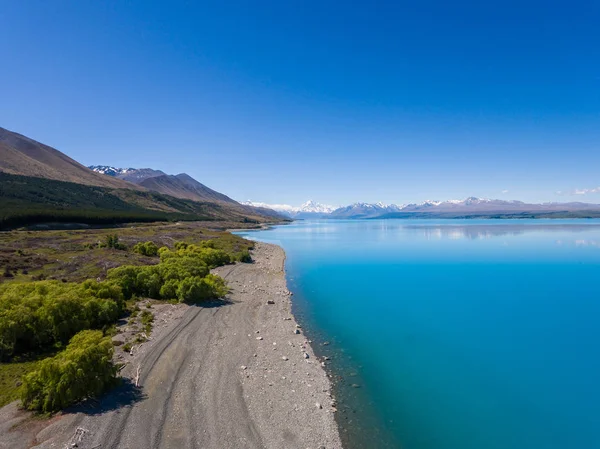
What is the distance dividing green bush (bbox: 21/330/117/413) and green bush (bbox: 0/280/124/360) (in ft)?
18.4

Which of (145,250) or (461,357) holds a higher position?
(145,250)

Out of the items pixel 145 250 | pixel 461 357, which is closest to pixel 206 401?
pixel 461 357

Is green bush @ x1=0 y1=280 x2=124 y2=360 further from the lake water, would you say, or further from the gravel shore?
the lake water

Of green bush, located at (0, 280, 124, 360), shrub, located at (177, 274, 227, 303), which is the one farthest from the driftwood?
shrub, located at (177, 274, 227, 303)

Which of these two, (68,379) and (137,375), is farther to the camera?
(137,375)

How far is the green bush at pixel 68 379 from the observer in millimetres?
12789

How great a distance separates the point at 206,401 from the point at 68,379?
577cm

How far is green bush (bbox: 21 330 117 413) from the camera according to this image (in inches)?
A: 504

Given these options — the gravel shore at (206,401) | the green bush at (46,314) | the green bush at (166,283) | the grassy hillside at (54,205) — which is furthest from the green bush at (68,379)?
the grassy hillside at (54,205)

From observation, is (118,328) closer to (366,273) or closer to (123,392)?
(123,392)

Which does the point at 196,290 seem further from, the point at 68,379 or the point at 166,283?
the point at 68,379

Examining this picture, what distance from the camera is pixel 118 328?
882 inches

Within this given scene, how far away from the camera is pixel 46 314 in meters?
19.0

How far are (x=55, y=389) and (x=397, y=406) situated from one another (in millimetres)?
15700
